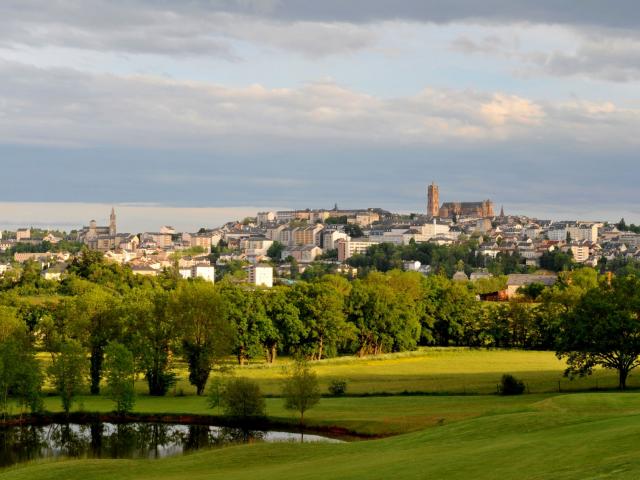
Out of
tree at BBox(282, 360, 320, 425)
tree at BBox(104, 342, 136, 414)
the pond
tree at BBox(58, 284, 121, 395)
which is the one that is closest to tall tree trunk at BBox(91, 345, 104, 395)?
tree at BBox(58, 284, 121, 395)

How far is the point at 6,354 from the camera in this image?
5366cm

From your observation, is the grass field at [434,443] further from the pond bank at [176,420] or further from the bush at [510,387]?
the bush at [510,387]

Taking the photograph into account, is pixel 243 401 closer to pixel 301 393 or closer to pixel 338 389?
pixel 301 393

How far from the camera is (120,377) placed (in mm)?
52469

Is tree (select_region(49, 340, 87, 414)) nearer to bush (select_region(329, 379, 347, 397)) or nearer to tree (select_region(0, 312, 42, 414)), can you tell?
tree (select_region(0, 312, 42, 414))

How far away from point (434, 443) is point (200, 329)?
32094 millimetres

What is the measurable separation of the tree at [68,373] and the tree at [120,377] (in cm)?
155

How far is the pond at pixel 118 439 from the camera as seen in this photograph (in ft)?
139

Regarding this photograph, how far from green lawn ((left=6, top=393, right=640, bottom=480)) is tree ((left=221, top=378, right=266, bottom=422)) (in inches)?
416

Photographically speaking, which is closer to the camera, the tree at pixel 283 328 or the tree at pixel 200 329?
the tree at pixel 200 329

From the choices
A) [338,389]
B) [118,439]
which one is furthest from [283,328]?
[118,439]

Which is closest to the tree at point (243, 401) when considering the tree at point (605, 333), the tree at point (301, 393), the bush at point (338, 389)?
the tree at point (301, 393)

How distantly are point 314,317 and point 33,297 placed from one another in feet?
155

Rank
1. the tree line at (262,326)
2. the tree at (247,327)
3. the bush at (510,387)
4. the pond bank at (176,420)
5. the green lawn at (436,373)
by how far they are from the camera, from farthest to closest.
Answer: the tree at (247,327) < the green lawn at (436,373) < the tree line at (262,326) < the bush at (510,387) < the pond bank at (176,420)
